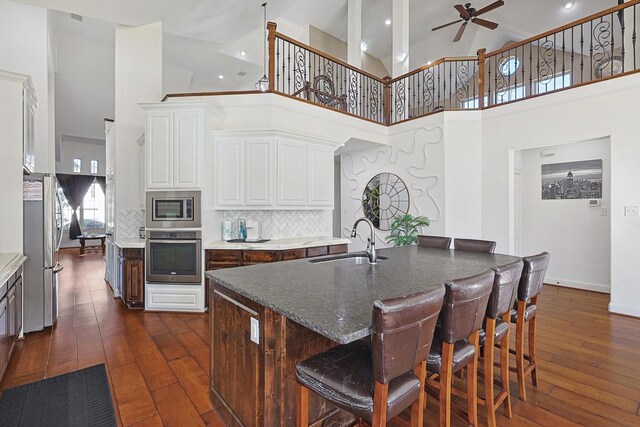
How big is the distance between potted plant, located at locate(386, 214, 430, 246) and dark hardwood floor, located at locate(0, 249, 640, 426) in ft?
6.40

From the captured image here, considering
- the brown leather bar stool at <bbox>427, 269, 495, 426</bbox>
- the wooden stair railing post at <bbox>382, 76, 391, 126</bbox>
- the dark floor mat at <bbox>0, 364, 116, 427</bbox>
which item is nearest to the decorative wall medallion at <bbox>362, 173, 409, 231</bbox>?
the wooden stair railing post at <bbox>382, 76, 391, 126</bbox>

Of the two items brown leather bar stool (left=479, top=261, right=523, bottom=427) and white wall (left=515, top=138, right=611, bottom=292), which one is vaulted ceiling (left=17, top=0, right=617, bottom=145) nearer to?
white wall (left=515, top=138, right=611, bottom=292)

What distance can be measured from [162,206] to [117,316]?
4.67ft

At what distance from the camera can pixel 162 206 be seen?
3906 millimetres

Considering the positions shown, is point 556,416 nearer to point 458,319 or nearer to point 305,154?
point 458,319

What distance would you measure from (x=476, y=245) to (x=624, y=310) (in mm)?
2495

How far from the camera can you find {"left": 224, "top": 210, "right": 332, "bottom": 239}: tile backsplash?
4594 millimetres

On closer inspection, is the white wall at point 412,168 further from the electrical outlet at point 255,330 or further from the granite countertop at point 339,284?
the electrical outlet at point 255,330

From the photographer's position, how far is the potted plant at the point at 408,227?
16.8ft

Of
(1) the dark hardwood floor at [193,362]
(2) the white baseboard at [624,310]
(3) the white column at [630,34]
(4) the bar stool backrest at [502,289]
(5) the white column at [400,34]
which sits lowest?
(1) the dark hardwood floor at [193,362]

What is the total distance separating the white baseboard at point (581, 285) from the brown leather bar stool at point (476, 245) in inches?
128

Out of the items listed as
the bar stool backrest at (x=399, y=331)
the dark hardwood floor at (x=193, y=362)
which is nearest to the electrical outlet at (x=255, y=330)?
the bar stool backrest at (x=399, y=331)

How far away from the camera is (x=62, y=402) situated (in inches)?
83.2

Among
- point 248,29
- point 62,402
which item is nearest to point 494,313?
point 62,402
